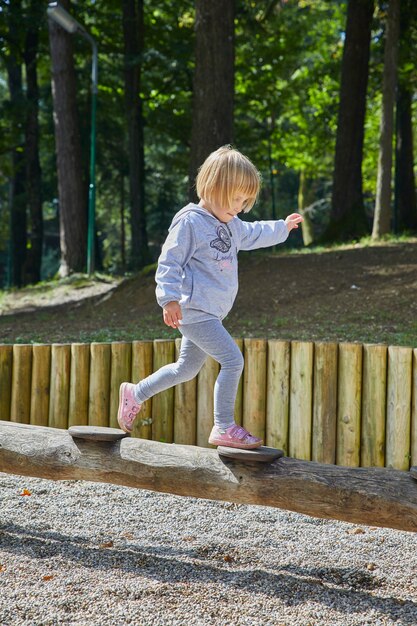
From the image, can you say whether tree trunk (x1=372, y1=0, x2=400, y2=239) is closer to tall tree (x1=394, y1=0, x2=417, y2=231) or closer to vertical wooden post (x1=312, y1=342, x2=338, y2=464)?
tall tree (x1=394, y1=0, x2=417, y2=231)

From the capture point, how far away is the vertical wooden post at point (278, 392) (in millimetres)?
5969

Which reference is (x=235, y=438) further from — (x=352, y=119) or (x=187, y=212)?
(x=352, y=119)

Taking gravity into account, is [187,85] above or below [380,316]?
above

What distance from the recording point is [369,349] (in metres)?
5.69

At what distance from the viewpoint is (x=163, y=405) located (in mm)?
6367

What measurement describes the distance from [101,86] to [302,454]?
801 inches

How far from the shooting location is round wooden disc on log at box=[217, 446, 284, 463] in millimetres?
3770

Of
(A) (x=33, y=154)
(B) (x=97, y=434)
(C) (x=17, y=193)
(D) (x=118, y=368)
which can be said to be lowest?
(B) (x=97, y=434)

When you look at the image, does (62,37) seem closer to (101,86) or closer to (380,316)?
(101,86)

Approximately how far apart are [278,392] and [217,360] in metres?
2.10

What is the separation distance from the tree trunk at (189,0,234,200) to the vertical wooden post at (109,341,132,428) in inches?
236

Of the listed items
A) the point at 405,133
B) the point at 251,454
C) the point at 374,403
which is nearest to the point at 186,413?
the point at 374,403

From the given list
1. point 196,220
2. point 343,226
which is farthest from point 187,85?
point 196,220

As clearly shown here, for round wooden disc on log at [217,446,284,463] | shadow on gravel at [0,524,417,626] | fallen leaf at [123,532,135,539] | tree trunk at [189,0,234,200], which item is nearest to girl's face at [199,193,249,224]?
round wooden disc on log at [217,446,284,463]
